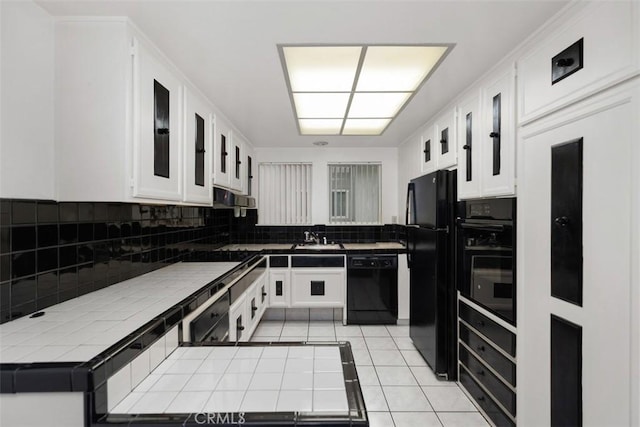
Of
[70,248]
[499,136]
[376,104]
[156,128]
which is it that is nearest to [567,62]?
[499,136]

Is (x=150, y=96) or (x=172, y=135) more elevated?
(x=150, y=96)

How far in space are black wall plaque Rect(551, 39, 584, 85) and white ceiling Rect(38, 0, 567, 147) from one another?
20cm

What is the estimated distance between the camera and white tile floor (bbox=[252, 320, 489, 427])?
6.99 ft

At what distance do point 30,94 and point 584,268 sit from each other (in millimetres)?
2494

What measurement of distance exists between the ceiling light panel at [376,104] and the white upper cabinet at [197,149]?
3.98ft

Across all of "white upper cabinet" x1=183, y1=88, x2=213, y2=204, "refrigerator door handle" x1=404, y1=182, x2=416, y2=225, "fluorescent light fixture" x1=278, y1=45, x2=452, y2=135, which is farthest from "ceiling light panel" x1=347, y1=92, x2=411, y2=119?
"white upper cabinet" x1=183, y1=88, x2=213, y2=204

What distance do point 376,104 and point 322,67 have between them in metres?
0.82

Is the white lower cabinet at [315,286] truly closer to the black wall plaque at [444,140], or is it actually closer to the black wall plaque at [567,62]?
the black wall plaque at [444,140]

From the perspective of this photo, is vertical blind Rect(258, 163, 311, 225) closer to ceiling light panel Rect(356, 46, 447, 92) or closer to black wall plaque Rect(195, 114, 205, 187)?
black wall plaque Rect(195, 114, 205, 187)

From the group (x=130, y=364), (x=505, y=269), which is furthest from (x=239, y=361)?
(x=505, y=269)

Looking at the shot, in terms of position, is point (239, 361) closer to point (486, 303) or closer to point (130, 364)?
point (130, 364)

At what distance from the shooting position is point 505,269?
6.08 feet

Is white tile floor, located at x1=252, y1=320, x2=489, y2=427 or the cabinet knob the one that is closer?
the cabinet knob

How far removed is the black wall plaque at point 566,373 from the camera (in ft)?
4.39
